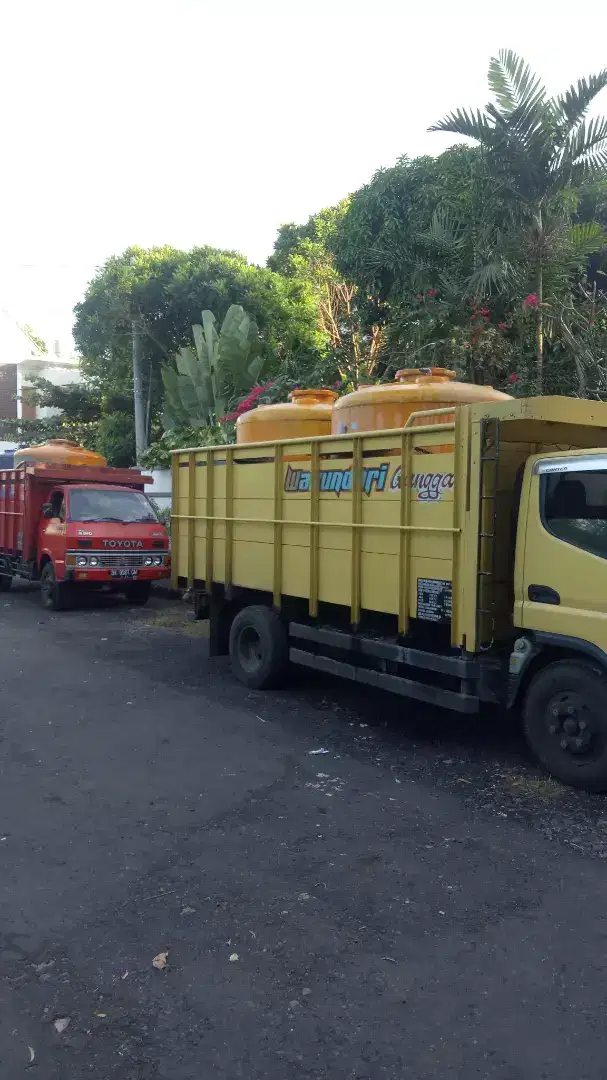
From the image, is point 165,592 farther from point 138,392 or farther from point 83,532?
point 138,392

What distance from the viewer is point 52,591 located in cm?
1437

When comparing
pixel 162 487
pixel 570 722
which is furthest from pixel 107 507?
pixel 570 722

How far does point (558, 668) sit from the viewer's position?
5629 mm

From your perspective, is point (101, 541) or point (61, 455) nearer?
point (101, 541)

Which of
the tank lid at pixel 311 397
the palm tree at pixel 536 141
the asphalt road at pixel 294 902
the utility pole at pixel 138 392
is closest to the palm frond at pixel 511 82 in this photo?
the palm tree at pixel 536 141

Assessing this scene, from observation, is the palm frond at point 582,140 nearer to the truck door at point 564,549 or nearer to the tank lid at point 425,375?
the tank lid at point 425,375

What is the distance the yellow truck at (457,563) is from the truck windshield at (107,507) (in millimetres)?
6365

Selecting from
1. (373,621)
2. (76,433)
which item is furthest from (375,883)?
(76,433)

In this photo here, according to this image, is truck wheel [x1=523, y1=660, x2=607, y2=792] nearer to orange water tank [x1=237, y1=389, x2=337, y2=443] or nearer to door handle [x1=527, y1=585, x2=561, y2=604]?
door handle [x1=527, y1=585, x2=561, y2=604]

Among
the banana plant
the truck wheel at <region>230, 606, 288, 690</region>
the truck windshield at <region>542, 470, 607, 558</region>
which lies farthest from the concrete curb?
the truck windshield at <region>542, 470, 607, 558</region>

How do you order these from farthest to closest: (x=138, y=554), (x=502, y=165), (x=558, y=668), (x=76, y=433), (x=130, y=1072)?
(x=76, y=433), (x=138, y=554), (x=502, y=165), (x=558, y=668), (x=130, y=1072)

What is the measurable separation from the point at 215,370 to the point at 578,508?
15.5 metres

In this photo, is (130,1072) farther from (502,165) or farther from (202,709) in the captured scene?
(502,165)

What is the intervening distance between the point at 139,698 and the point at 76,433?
25.4 metres
